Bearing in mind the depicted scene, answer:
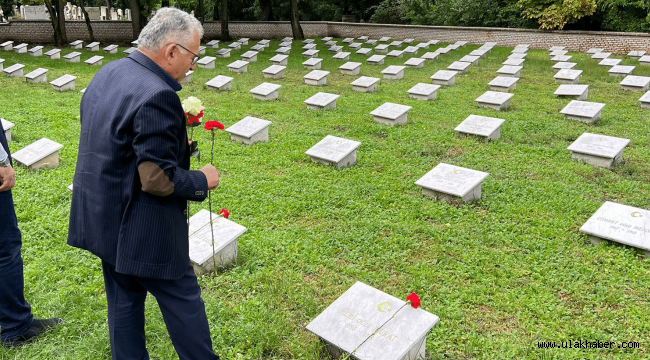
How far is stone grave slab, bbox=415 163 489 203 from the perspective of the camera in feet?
19.0

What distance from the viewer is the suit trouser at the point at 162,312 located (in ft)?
8.01

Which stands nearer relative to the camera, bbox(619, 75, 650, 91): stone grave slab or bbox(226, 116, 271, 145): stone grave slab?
bbox(226, 116, 271, 145): stone grave slab

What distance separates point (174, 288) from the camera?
7.96 feet

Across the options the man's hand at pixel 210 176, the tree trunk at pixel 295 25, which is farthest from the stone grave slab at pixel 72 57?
the man's hand at pixel 210 176

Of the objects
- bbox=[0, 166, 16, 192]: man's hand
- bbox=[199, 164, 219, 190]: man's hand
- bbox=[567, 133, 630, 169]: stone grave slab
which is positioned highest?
bbox=[199, 164, 219, 190]: man's hand

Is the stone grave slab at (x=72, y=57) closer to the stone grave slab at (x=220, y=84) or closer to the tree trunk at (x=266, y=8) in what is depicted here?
the stone grave slab at (x=220, y=84)

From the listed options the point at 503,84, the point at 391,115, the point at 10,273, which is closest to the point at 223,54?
the point at 503,84

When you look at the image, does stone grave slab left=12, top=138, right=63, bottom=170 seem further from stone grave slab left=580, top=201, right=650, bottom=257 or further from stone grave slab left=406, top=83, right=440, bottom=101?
stone grave slab left=406, top=83, right=440, bottom=101

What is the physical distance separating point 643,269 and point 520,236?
3.66ft

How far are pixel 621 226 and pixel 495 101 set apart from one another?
5780 millimetres

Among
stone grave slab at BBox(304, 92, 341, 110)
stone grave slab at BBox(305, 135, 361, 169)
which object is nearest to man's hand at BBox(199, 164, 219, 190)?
stone grave slab at BBox(305, 135, 361, 169)

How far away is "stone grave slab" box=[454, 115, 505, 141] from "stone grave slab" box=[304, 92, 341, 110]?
10.4ft

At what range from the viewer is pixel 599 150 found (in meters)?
6.96

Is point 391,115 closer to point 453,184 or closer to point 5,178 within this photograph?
point 453,184
